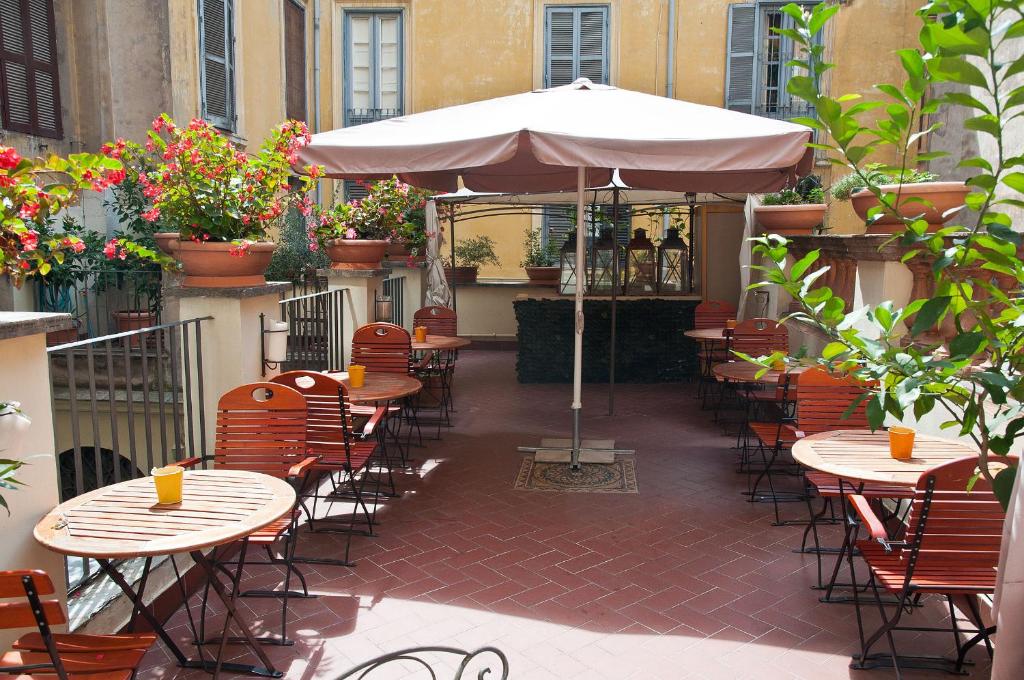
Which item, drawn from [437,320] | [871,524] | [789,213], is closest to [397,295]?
[437,320]

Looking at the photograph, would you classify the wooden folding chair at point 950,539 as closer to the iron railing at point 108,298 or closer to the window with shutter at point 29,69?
the iron railing at point 108,298

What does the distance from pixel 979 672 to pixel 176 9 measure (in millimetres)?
11320

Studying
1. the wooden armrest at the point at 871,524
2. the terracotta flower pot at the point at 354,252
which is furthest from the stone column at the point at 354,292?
the wooden armrest at the point at 871,524

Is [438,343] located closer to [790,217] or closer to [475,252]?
[790,217]

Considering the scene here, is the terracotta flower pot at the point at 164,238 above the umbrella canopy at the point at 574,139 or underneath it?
underneath

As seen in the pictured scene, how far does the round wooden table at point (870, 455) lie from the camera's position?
351 centimetres

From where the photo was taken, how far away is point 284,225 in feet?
40.1

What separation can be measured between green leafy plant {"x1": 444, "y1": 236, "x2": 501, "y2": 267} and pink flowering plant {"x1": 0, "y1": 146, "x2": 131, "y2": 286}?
467 inches

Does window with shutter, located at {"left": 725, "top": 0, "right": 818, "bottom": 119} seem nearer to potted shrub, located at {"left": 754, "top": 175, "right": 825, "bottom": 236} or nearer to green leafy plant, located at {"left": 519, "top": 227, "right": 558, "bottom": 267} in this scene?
green leafy plant, located at {"left": 519, "top": 227, "right": 558, "bottom": 267}

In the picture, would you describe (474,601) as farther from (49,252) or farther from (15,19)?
(15,19)

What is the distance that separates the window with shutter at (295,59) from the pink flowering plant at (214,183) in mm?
10115

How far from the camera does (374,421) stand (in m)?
4.91

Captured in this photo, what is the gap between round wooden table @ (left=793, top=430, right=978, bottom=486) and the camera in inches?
138

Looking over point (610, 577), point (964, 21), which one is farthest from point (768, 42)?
point (964, 21)
